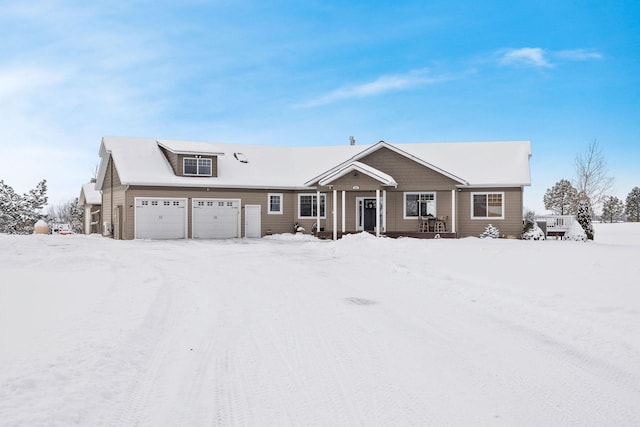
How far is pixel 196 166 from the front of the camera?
91.1 feet

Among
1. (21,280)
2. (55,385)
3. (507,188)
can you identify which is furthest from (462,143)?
(55,385)

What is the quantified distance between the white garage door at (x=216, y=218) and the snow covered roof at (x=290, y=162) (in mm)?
1100

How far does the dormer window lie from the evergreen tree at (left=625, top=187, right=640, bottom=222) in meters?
89.1

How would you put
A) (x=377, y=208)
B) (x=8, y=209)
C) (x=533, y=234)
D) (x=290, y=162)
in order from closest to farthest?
(x=377, y=208)
(x=533, y=234)
(x=290, y=162)
(x=8, y=209)

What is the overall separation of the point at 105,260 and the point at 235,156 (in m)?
16.8

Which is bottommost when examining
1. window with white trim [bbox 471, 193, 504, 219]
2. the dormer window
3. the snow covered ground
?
the snow covered ground

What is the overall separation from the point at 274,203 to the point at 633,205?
87.9 metres

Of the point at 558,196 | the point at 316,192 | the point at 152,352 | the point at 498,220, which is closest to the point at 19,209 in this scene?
the point at 316,192

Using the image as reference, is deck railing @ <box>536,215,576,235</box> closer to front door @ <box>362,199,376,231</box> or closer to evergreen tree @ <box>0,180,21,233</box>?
front door @ <box>362,199,376,231</box>

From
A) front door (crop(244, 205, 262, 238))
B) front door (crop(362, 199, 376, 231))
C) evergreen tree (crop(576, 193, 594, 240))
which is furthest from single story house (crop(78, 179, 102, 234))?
evergreen tree (crop(576, 193, 594, 240))

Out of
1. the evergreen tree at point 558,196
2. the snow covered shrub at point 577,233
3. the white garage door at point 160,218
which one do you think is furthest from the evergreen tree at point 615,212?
the white garage door at point 160,218

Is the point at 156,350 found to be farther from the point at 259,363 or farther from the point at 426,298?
the point at 426,298

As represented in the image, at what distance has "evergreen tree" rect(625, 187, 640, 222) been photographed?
8900 centimetres

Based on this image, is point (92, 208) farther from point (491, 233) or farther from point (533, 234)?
point (533, 234)
